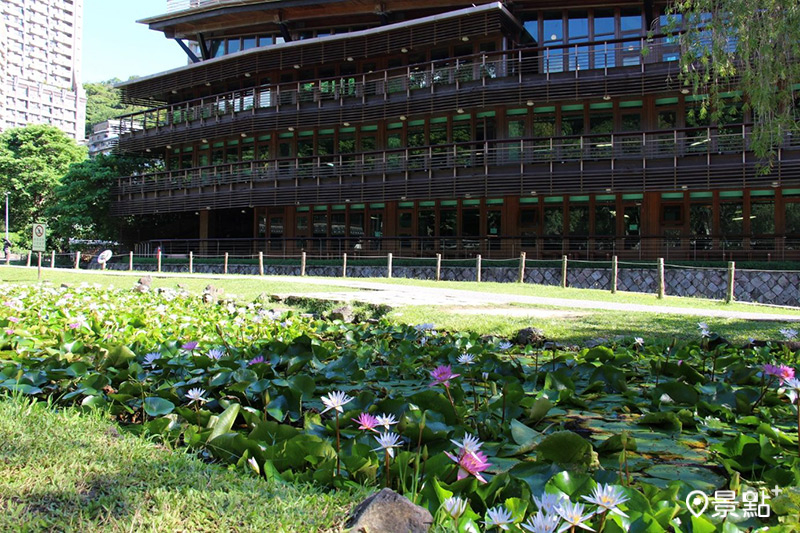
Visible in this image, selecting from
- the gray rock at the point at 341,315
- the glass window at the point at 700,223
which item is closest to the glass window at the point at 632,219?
the glass window at the point at 700,223

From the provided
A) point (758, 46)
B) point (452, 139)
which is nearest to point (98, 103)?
point (452, 139)

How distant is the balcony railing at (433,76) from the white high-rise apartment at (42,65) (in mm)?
85653

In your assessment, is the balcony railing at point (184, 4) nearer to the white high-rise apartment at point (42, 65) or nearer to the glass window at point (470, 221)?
the glass window at point (470, 221)

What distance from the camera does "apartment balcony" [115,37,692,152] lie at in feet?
76.1

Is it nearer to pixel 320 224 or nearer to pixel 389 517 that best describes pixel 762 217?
pixel 320 224

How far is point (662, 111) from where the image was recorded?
2453 cm

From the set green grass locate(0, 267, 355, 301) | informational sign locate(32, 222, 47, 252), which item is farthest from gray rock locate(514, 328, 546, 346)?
informational sign locate(32, 222, 47, 252)

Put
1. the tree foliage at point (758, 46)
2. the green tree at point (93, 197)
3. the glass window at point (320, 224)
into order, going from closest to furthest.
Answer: the tree foliage at point (758, 46) < the glass window at point (320, 224) < the green tree at point (93, 197)

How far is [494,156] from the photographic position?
2530 centimetres

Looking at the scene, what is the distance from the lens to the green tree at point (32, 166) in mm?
44656

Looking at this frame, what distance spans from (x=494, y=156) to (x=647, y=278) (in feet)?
27.1

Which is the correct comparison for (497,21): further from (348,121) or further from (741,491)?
(741,491)

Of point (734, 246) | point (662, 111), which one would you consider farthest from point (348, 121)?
point (734, 246)
